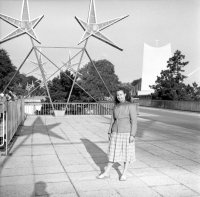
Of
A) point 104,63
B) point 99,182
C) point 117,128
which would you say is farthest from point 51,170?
point 104,63

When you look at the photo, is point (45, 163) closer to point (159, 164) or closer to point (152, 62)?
point (159, 164)

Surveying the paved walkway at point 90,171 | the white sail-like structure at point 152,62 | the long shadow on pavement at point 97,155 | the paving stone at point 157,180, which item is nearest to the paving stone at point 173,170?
the paved walkway at point 90,171

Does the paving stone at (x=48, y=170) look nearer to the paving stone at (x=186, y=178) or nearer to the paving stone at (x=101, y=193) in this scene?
the paving stone at (x=101, y=193)

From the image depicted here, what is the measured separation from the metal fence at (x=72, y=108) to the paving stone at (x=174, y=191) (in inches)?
630

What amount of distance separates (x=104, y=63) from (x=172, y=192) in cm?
6632

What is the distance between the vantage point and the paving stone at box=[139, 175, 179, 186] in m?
4.77

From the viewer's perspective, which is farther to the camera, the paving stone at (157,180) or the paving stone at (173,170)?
the paving stone at (173,170)

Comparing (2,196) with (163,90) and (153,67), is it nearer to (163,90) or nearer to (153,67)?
(163,90)

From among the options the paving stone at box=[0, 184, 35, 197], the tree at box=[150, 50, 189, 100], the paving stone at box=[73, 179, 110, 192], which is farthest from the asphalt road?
the tree at box=[150, 50, 189, 100]

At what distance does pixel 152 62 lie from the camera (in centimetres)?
8381

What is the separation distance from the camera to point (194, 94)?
41375mm

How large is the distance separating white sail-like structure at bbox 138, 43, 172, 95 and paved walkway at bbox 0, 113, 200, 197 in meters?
73.9

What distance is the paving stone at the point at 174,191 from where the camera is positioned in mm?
4234

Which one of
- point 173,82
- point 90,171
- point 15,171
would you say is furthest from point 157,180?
point 173,82
